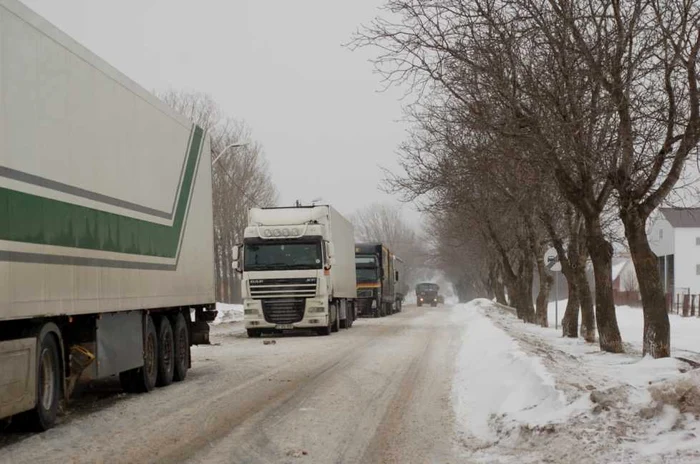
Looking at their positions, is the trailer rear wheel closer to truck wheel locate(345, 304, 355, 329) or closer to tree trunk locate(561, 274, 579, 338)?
truck wheel locate(345, 304, 355, 329)

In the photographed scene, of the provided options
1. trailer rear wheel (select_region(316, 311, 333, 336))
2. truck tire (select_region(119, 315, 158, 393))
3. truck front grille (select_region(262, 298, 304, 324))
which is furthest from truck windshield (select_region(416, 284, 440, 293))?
truck tire (select_region(119, 315, 158, 393))

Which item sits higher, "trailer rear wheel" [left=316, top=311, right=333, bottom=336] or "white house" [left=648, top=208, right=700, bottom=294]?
"white house" [left=648, top=208, right=700, bottom=294]

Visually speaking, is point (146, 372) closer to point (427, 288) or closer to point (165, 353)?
point (165, 353)

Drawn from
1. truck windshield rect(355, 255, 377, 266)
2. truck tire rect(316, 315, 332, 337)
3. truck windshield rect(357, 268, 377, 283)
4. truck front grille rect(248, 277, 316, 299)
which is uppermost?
truck windshield rect(355, 255, 377, 266)

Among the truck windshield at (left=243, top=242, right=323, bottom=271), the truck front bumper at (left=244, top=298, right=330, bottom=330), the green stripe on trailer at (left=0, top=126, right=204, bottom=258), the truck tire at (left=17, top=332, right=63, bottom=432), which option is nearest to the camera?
the green stripe on trailer at (left=0, top=126, right=204, bottom=258)

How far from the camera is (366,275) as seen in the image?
49.5 meters

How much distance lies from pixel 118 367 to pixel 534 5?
850 cm

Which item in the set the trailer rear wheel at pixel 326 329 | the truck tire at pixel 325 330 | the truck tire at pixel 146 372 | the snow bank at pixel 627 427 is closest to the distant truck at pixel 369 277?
the trailer rear wheel at pixel 326 329

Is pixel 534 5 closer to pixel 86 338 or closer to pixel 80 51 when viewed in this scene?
pixel 80 51

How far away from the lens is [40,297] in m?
9.03

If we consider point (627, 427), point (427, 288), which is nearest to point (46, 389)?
point (627, 427)

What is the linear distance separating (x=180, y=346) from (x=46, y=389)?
A: 5.42 meters

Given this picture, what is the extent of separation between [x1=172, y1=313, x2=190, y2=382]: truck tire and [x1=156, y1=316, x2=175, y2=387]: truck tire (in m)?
0.21

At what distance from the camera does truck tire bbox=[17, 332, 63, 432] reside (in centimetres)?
933
